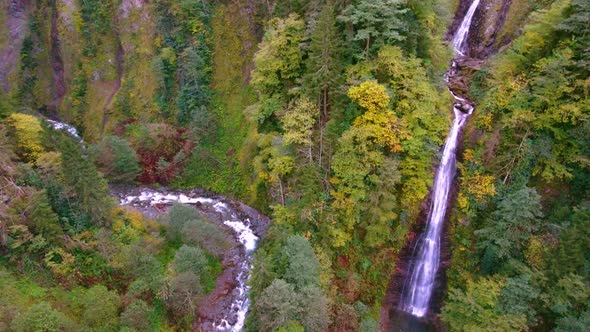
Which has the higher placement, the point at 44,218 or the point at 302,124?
the point at 302,124

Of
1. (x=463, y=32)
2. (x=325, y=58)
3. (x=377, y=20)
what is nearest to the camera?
(x=377, y=20)

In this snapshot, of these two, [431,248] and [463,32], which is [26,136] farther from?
[463,32]

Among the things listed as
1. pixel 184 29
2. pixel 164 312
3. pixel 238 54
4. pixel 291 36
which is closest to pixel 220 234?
pixel 164 312

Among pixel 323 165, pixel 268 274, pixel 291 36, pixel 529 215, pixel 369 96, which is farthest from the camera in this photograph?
pixel 291 36

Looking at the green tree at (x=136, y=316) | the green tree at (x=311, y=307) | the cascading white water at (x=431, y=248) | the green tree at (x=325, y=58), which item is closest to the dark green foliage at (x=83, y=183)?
the green tree at (x=136, y=316)

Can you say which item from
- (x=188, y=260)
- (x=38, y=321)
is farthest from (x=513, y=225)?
(x=38, y=321)

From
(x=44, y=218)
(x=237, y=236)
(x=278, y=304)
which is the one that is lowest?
(x=237, y=236)

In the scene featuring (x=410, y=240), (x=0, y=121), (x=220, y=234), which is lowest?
(x=220, y=234)

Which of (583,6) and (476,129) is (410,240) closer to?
(476,129)

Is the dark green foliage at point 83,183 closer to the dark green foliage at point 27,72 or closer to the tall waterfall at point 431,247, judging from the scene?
the tall waterfall at point 431,247
